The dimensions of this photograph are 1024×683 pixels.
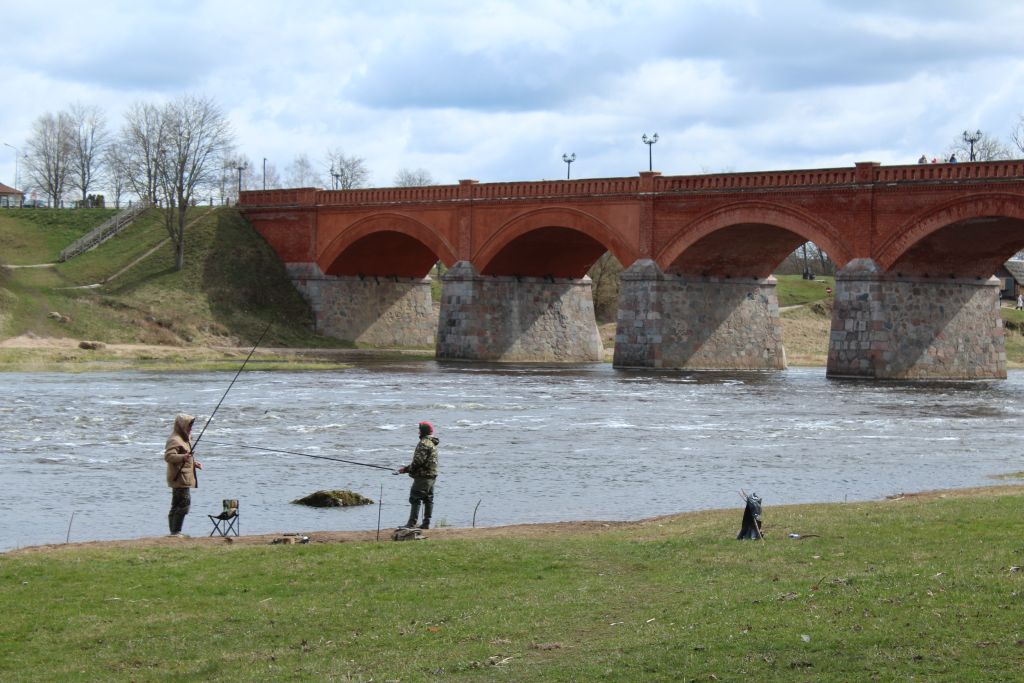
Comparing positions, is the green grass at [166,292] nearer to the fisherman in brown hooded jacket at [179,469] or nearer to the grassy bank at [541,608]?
the fisherman in brown hooded jacket at [179,469]

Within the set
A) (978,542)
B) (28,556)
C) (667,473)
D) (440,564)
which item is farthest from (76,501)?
(978,542)

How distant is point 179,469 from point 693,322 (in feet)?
131

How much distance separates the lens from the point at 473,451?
2795 cm

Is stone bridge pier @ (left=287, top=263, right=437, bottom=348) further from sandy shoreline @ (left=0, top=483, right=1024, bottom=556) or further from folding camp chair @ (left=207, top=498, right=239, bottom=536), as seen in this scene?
sandy shoreline @ (left=0, top=483, right=1024, bottom=556)

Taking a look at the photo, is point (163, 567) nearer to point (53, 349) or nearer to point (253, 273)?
point (53, 349)

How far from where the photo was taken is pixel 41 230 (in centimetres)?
8044

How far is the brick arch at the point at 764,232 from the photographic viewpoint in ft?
161

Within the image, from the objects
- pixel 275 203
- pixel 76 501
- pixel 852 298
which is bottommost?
pixel 76 501

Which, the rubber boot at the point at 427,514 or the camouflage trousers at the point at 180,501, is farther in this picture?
the rubber boot at the point at 427,514

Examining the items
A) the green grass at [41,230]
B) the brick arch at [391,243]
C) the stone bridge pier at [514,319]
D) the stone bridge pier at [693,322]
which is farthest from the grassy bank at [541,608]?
the green grass at [41,230]

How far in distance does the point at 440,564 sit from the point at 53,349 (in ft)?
137

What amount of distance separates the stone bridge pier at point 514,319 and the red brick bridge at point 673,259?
71 mm

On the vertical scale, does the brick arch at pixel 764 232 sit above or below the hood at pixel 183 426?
above

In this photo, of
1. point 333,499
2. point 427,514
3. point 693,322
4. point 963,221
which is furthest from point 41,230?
point 427,514
